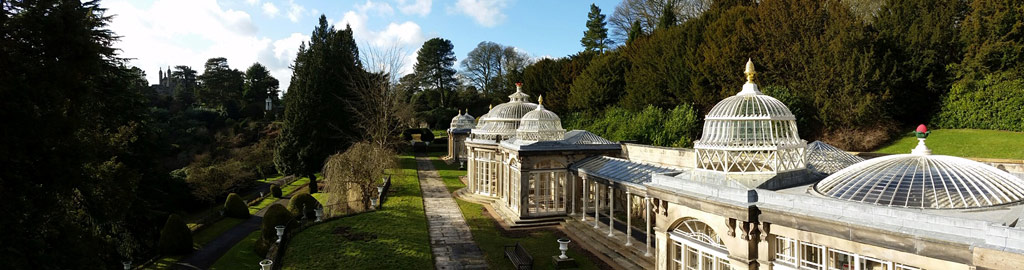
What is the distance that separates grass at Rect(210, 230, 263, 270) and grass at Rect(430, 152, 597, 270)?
29.7 feet

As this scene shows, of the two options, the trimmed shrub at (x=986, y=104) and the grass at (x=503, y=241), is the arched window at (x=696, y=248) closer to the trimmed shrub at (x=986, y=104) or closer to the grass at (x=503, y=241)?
the grass at (x=503, y=241)

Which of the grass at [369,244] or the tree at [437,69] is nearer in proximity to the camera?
the grass at [369,244]

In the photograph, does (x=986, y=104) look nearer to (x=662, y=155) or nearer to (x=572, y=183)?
(x=662, y=155)

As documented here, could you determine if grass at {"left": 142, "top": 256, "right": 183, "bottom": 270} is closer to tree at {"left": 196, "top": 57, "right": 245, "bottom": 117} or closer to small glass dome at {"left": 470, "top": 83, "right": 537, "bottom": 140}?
small glass dome at {"left": 470, "top": 83, "right": 537, "bottom": 140}

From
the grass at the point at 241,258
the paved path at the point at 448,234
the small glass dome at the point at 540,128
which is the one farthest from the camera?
the small glass dome at the point at 540,128

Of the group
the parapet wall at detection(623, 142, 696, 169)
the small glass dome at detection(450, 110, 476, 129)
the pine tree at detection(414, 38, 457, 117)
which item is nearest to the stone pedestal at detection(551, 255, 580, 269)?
the parapet wall at detection(623, 142, 696, 169)

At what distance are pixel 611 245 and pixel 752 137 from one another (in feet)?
22.4

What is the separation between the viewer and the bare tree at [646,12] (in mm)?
51234

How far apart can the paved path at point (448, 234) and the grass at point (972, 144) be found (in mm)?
21016

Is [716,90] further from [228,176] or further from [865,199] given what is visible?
[228,176]

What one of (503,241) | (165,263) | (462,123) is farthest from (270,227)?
(462,123)

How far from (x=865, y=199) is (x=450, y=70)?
229 ft

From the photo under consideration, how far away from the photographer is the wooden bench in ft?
48.8

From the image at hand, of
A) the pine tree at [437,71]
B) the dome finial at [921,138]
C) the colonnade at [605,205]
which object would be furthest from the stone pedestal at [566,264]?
the pine tree at [437,71]
